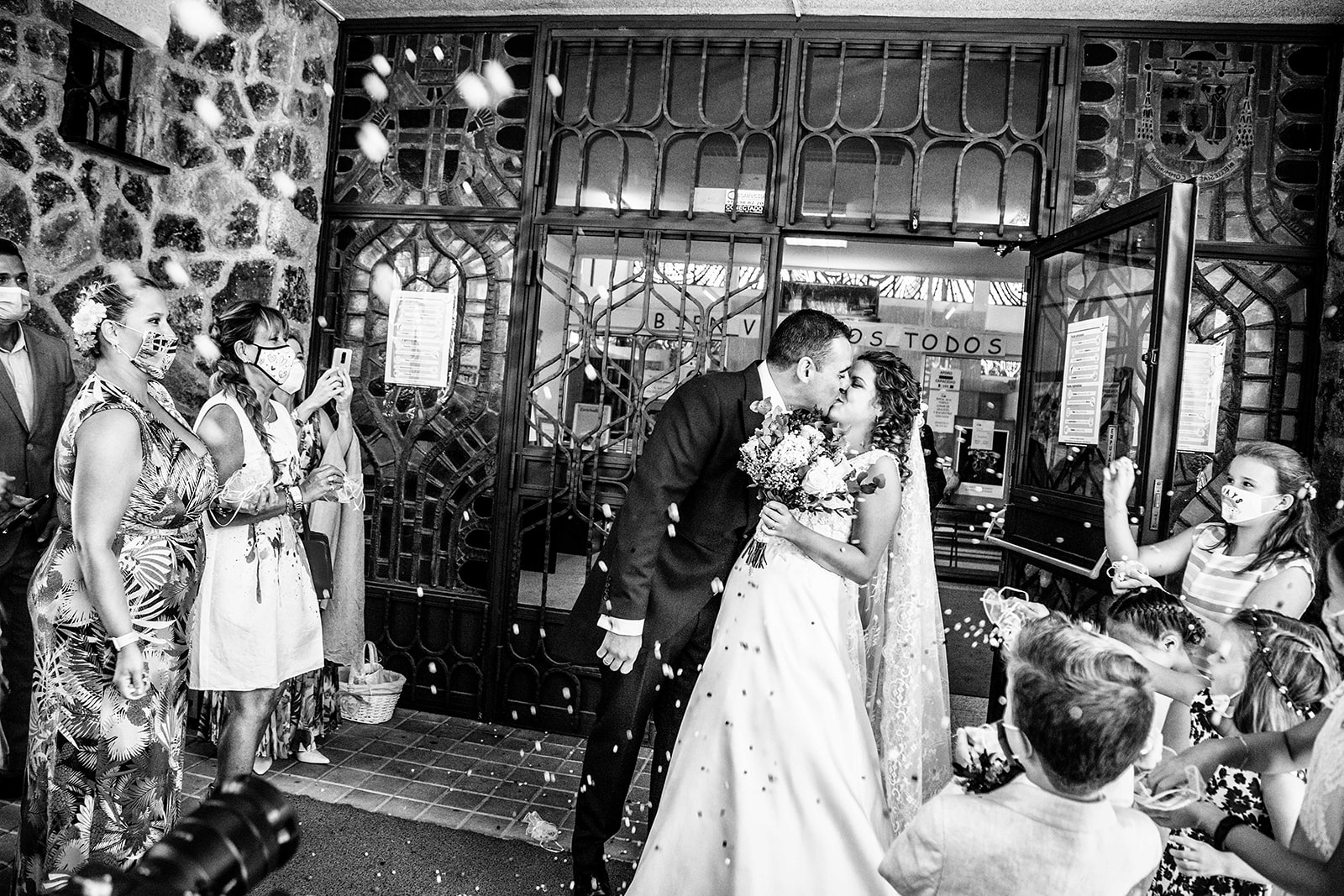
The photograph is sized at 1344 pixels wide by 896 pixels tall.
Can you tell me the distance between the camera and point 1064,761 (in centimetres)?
154

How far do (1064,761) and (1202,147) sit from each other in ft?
13.2

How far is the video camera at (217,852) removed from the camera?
831mm

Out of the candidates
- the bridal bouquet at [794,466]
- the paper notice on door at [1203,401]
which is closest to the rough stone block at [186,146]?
the bridal bouquet at [794,466]

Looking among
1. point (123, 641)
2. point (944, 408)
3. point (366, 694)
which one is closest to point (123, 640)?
point (123, 641)

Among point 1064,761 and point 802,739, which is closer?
point 1064,761

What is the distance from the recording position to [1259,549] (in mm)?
3072

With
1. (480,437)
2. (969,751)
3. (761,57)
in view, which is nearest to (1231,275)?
(761,57)

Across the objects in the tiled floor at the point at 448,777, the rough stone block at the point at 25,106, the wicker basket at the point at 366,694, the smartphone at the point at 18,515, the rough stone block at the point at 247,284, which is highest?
the rough stone block at the point at 25,106

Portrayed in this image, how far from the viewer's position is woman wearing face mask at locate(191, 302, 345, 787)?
128 inches

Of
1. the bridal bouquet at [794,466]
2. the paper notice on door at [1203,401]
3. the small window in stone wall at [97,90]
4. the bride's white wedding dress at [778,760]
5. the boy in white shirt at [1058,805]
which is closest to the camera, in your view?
the boy in white shirt at [1058,805]

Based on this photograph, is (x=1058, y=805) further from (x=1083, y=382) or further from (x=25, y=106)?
(x=25, y=106)

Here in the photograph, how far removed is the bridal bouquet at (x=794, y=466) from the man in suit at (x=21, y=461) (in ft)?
9.03

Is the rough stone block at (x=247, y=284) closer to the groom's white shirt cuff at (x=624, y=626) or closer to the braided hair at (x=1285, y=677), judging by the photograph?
the groom's white shirt cuff at (x=624, y=626)

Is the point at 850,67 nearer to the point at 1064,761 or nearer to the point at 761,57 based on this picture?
the point at 761,57
